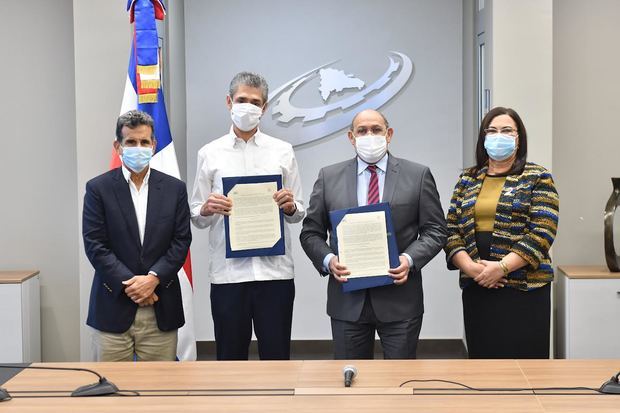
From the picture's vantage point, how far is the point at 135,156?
3600 millimetres

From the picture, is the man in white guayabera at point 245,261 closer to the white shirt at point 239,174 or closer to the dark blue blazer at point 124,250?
the white shirt at point 239,174

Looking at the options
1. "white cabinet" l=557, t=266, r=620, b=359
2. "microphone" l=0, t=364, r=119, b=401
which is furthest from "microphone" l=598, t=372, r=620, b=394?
"white cabinet" l=557, t=266, r=620, b=359

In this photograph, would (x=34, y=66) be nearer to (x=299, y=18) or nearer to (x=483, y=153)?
(x=299, y=18)

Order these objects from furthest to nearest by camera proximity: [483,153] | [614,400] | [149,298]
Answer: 1. [483,153]
2. [149,298]
3. [614,400]

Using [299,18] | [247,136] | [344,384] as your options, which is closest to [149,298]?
[247,136]

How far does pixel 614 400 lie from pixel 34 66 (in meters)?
4.17

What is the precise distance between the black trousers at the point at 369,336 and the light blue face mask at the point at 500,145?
2.64 feet

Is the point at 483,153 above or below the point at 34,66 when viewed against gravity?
below

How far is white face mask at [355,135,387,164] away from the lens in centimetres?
362

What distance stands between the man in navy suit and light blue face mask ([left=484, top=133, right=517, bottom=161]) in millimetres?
1403

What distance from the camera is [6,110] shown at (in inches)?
211

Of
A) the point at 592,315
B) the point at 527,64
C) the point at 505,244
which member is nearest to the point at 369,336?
the point at 505,244

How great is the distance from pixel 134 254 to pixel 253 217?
0.55 m

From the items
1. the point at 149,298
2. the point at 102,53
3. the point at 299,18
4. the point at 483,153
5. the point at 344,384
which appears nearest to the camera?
the point at 344,384
